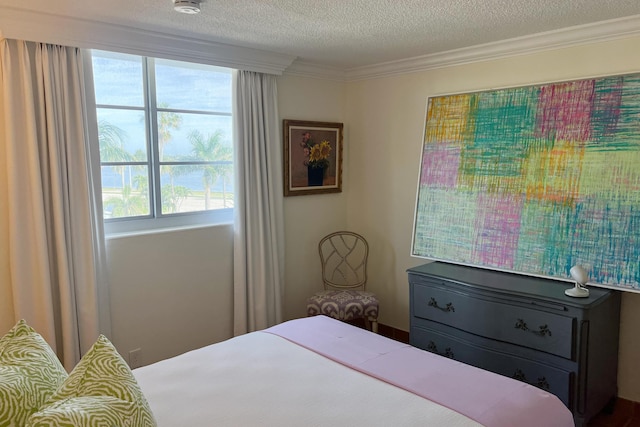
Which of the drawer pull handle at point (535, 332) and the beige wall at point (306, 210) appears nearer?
the drawer pull handle at point (535, 332)

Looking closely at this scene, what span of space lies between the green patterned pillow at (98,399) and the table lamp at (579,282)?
2239 mm

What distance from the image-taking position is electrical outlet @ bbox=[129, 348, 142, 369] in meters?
3.17

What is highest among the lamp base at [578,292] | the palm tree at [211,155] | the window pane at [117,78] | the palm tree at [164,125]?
the window pane at [117,78]

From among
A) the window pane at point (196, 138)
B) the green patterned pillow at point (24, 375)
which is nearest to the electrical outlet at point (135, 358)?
the window pane at point (196, 138)

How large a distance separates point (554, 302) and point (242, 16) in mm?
2267

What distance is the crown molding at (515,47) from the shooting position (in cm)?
282

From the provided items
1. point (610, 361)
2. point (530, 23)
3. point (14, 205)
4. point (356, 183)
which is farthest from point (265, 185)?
point (610, 361)

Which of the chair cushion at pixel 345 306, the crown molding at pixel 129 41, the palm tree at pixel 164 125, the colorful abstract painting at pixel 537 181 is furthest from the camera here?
the chair cushion at pixel 345 306

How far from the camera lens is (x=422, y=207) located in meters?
3.67

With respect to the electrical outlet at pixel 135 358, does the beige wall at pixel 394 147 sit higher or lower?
higher

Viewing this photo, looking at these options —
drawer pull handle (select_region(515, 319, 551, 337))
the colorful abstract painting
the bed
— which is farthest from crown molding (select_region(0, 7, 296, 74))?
drawer pull handle (select_region(515, 319, 551, 337))

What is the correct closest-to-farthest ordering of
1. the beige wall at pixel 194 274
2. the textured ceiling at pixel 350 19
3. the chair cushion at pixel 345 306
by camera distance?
the textured ceiling at pixel 350 19 < the beige wall at pixel 194 274 < the chair cushion at pixel 345 306

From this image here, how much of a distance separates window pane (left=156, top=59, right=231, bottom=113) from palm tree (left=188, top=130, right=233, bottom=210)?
0.67 feet

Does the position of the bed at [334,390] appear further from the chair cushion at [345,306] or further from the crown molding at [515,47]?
the crown molding at [515,47]
